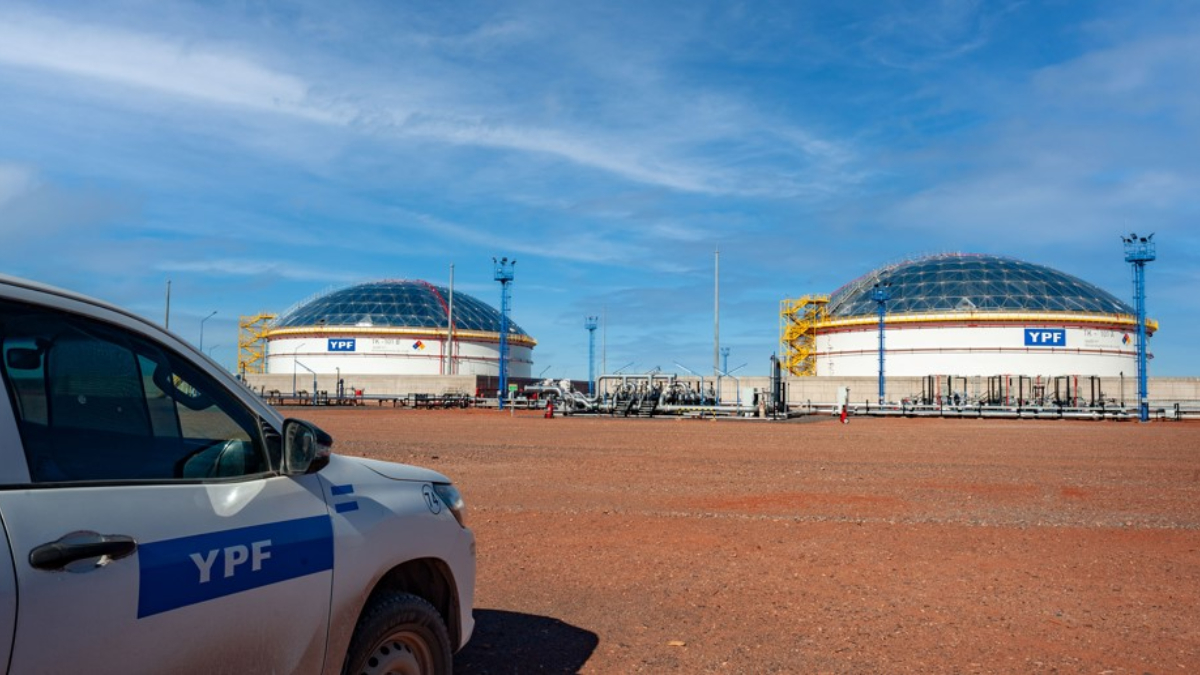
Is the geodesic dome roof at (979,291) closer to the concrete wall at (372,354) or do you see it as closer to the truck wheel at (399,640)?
the concrete wall at (372,354)

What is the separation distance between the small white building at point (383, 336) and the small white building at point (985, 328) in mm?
35390

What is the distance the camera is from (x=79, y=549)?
2.47m

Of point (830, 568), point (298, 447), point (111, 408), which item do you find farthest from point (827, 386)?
point (111, 408)

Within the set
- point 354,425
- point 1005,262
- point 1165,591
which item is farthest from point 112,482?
point 1005,262

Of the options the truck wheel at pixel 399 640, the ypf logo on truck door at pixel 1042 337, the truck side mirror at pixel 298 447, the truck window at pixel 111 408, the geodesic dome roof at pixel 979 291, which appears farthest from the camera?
the geodesic dome roof at pixel 979 291

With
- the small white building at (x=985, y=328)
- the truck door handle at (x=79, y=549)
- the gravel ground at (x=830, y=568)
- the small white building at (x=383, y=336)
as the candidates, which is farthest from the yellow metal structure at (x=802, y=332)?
the truck door handle at (x=79, y=549)

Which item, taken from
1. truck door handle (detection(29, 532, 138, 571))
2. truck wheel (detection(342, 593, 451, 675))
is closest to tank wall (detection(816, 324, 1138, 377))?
truck wheel (detection(342, 593, 451, 675))

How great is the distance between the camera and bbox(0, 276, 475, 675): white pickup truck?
2.45 meters

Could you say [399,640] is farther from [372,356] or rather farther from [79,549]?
[372,356]

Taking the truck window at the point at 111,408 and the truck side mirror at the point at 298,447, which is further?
the truck side mirror at the point at 298,447

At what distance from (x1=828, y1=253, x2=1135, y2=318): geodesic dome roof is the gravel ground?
2246 inches

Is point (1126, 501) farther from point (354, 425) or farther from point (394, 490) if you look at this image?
point (354, 425)

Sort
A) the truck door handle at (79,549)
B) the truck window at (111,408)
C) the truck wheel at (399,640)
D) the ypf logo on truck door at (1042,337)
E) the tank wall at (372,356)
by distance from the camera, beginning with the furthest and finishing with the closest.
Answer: the tank wall at (372,356), the ypf logo on truck door at (1042,337), the truck wheel at (399,640), the truck window at (111,408), the truck door handle at (79,549)

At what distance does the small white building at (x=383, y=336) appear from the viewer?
8881cm
